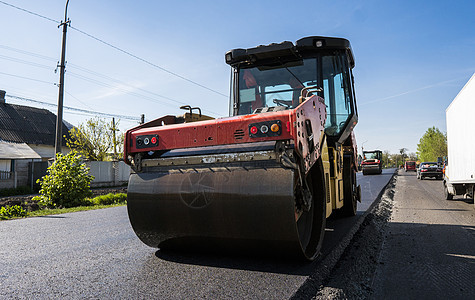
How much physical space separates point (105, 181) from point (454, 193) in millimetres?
19151

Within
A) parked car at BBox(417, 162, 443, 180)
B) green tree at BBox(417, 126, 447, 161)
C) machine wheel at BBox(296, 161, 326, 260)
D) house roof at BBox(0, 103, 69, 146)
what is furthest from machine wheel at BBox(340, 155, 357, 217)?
green tree at BBox(417, 126, 447, 161)

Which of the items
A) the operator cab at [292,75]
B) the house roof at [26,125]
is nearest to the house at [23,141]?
the house roof at [26,125]

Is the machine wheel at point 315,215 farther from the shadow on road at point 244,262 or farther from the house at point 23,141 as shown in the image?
the house at point 23,141

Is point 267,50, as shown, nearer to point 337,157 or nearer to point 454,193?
point 337,157

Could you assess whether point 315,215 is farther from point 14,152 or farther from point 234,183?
point 14,152

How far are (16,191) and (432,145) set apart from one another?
62831mm

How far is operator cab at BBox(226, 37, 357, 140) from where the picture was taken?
5059 millimetres

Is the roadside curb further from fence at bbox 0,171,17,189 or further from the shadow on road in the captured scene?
fence at bbox 0,171,17,189

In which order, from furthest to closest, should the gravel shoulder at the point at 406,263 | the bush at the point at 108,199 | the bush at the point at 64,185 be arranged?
the bush at the point at 108,199, the bush at the point at 64,185, the gravel shoulder at the point at 406,263

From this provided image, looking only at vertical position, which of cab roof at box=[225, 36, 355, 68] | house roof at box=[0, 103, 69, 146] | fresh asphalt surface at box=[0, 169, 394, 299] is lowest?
fresh asphalt surface at box=[0, 169, 394, 299]

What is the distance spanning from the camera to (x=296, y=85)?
512 cm

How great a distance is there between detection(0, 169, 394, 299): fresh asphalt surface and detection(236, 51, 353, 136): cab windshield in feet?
6.63

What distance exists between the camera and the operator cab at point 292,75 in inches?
199

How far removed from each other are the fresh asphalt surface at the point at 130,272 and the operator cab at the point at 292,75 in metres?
2.08
